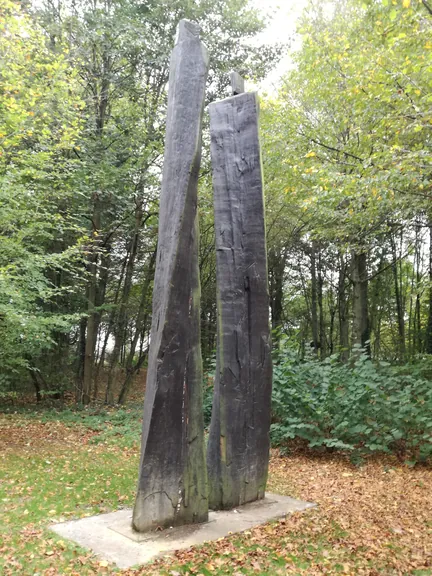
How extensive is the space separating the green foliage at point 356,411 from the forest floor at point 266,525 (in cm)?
34

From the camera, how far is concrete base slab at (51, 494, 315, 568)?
355cm

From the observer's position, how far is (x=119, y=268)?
1593cm

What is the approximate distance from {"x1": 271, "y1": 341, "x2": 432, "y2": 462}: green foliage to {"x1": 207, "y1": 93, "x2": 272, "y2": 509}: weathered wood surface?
2.77 metres

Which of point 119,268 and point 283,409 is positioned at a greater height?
point 119,268

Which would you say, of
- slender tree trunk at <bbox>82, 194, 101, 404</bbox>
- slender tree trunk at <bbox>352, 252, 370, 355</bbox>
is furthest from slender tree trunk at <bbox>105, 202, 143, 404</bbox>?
slender tree trunk at <bbox>352, 252, 370, 355</bbox>

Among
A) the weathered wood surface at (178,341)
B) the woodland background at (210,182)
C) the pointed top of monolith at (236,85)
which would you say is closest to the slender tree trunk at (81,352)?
the woodland background at (210,182)

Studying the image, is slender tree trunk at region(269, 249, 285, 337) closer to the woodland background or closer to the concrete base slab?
the woodland background

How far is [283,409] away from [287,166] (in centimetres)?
667

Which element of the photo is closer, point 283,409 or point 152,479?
point 152,479

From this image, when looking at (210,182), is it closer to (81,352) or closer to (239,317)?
(81,352)

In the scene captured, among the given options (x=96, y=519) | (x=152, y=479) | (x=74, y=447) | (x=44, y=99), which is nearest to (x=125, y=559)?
(x=152, y=479)

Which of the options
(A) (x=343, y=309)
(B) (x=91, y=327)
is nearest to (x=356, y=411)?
(B) (x=91, y=327)

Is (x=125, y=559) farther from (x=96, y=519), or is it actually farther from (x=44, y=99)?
(x=44, y=99)

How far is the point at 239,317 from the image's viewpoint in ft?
16.1
